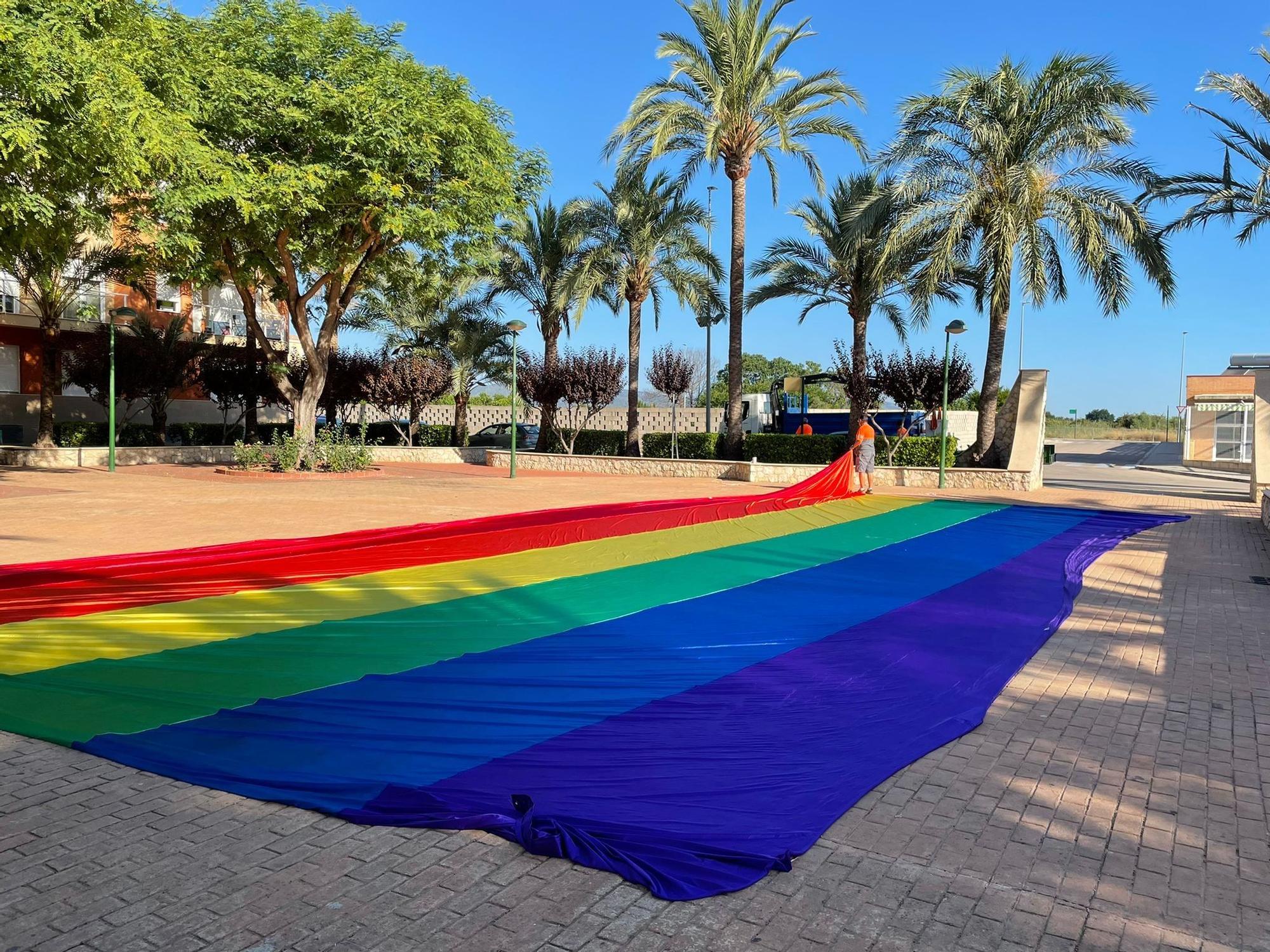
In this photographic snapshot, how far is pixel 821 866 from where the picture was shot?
11.5 ft

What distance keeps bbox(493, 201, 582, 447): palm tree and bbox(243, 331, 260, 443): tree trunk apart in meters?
8.18

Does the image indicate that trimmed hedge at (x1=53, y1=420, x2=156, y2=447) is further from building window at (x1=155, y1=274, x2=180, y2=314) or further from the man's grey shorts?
the man's grey shorts

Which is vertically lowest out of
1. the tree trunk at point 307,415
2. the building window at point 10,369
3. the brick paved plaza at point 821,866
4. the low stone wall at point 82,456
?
the brick paved plaza at point 821,866

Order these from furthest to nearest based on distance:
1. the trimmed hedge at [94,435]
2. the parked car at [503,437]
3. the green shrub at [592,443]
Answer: the parked car at [503,437] < the green shrub at [592,443] < the trimmed hedge at [94,435]

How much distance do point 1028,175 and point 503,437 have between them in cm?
2375

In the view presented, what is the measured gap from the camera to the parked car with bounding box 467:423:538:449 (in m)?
37.5

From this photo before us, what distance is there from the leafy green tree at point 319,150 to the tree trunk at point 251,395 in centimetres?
733

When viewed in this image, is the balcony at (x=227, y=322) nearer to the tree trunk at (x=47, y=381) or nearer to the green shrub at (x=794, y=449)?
the tree trunk at (x=47, y=381)

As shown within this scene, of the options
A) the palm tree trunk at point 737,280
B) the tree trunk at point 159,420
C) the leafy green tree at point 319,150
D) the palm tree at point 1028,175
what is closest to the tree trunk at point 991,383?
the palm tree at point 1028,175

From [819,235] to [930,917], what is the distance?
24.7m

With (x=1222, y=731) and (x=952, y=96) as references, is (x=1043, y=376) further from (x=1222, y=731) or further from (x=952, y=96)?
(x=1222, y=731)

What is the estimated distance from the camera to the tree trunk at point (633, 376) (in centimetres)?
2853

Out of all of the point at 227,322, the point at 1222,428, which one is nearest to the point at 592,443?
the point at 227,322

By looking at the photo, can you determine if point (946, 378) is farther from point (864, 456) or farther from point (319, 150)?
point (319, 150)
